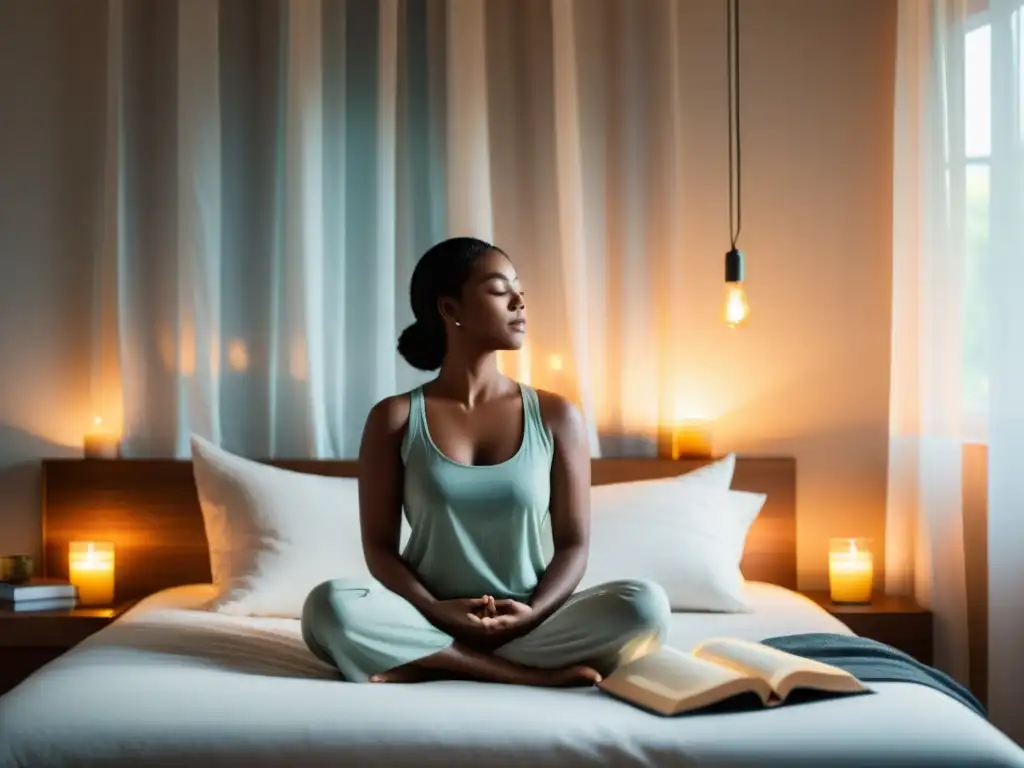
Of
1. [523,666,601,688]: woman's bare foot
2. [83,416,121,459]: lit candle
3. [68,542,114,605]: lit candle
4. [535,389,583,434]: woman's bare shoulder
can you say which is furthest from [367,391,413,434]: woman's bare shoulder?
[83,416,121,459]: lit candle

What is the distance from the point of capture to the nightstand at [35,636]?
3.50 metres

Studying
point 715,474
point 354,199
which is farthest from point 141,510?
point 715,474

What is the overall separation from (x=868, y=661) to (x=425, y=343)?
1.14 m

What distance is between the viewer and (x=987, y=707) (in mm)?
3525

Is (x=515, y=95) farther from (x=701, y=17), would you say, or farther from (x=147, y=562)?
(x=147, y=562)

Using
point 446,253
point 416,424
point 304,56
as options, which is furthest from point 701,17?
point 416,424

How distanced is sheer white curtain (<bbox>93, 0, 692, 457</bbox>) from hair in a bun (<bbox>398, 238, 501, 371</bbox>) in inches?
36.4

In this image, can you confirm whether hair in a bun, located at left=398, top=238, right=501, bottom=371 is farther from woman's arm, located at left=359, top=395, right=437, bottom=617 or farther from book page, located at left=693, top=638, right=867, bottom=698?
book page, located at left=693, top=638, right=867, bottom=698

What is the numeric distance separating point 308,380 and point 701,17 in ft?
5.17

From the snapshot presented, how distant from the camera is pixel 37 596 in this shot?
358 centimetres

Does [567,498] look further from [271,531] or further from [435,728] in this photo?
[271,531]

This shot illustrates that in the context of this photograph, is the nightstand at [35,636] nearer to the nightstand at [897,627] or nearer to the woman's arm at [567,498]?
the woman's arm at [567,498]

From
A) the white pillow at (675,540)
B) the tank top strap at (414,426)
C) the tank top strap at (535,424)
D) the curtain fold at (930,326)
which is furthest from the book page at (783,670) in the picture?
the curtain fold at (930,326)

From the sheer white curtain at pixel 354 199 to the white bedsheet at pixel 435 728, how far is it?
5.01ft
